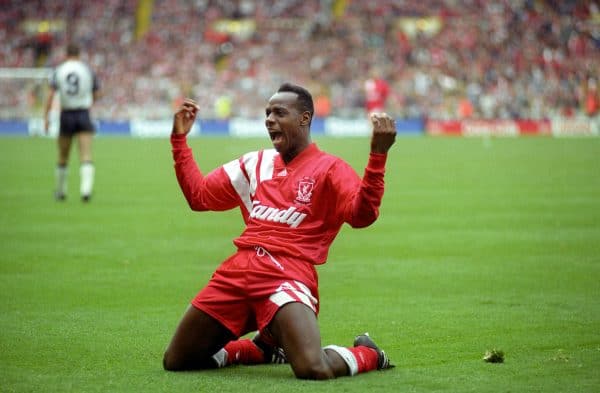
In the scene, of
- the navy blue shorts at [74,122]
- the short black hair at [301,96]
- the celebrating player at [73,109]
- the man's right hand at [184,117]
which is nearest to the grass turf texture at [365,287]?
the celebrating player at [73,109]

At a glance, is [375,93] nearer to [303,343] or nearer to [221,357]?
[221,357]

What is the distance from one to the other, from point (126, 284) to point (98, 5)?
46.7 m

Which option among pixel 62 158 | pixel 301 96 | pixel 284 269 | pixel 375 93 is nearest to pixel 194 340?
pixel 284 269

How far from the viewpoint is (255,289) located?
648cm

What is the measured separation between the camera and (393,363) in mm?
6863

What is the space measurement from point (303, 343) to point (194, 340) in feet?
2.28

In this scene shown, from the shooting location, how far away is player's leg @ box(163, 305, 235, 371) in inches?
257

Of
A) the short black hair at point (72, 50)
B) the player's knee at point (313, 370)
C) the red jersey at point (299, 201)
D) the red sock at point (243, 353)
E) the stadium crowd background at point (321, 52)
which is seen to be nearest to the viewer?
the player's knee at point (313, 370)

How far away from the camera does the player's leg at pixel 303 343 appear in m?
6.22

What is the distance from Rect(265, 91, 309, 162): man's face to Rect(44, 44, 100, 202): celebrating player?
11545 millimetres

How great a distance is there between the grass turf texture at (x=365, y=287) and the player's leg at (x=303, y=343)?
0.30ft

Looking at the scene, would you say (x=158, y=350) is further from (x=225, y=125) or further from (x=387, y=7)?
(x=387, y=7)

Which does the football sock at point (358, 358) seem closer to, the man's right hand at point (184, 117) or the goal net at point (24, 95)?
the man's right hand at point (184, 117)

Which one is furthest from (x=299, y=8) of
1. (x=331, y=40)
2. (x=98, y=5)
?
(x=98, y=5)
